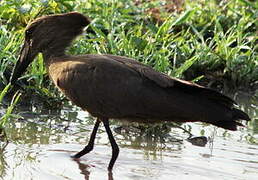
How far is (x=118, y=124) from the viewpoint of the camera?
7.02 meters

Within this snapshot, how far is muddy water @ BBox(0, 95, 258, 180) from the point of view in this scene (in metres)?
5.87

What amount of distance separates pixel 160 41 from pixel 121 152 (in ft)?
6.22

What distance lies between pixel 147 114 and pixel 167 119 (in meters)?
0.16

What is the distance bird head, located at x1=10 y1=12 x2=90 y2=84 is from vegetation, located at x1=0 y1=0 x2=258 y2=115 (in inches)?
21.9

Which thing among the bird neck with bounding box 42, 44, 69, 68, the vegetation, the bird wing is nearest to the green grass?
the vegetation

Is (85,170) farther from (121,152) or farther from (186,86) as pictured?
(186,86)

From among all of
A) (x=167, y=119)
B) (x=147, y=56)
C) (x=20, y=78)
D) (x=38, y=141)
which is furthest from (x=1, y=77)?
(x=167, y=119)

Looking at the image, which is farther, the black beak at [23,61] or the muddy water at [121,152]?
the black beak at [23,61]

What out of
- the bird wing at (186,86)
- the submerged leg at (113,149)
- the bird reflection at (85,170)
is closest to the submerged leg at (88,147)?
Result: the bird reflection at (85,170)

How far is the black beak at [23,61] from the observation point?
6.52m

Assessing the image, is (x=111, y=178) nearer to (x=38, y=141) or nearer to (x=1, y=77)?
(x=38, y=141)

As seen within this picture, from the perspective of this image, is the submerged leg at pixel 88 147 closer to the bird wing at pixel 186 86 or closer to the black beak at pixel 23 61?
the bird wing at pixel 186 86

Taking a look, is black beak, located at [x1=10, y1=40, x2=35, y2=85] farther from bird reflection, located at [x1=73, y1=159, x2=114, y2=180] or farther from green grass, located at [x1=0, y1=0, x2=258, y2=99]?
bird reflection, located at [x1=73, y1=159, x2=114, y2=180]

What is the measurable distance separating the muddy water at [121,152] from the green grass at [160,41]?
1.31ft
